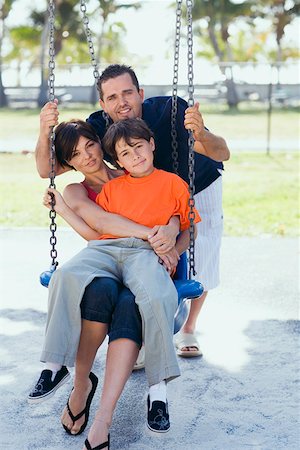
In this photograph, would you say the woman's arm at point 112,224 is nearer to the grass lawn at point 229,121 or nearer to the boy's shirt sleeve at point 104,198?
the boy's shirt sleeve at point 104,198

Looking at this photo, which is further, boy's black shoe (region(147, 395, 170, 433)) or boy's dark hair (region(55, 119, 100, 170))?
boy's dark hair (region(55, 119, 100, 170))

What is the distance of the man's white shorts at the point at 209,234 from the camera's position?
13.5 feet

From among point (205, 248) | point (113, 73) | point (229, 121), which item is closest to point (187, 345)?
point (205, 248)

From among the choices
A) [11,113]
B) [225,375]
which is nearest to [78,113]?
[11,113]

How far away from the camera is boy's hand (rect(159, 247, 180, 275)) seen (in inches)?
126

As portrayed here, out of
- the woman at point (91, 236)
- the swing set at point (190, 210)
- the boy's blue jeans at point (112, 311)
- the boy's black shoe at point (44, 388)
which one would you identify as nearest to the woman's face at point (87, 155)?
the woman at point (91, 236)

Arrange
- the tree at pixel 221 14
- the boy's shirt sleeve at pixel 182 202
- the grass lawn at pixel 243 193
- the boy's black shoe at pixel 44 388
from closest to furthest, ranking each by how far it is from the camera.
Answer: the boy's black shoe at pixel 44 388 → the boy's shirt sleeve at pixel 182 202 → the grass lawn at pixel 243 193 → the tree at pixel 221 14

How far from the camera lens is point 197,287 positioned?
125 inches

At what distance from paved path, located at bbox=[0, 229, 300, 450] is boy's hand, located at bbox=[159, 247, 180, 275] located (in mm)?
623

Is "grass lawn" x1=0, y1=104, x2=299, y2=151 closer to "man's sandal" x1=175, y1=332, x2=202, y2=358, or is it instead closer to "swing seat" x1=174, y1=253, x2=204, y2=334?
"man's sandal" x1=175, y1=332, x2=202, y2=358

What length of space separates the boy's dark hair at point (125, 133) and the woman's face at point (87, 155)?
0.42ft

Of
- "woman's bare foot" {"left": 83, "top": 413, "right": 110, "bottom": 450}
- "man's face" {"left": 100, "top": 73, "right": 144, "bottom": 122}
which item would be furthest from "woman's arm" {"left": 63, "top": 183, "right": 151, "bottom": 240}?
"woman's bare foot" {"left": 83, "top": 413, "right": 110, "bottom": 450}

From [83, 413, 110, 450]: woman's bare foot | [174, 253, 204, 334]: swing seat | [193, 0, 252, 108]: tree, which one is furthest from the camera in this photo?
[193, 0, 252, 108]: tree

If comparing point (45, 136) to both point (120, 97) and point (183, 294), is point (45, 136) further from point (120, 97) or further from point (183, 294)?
point (183, 294)
